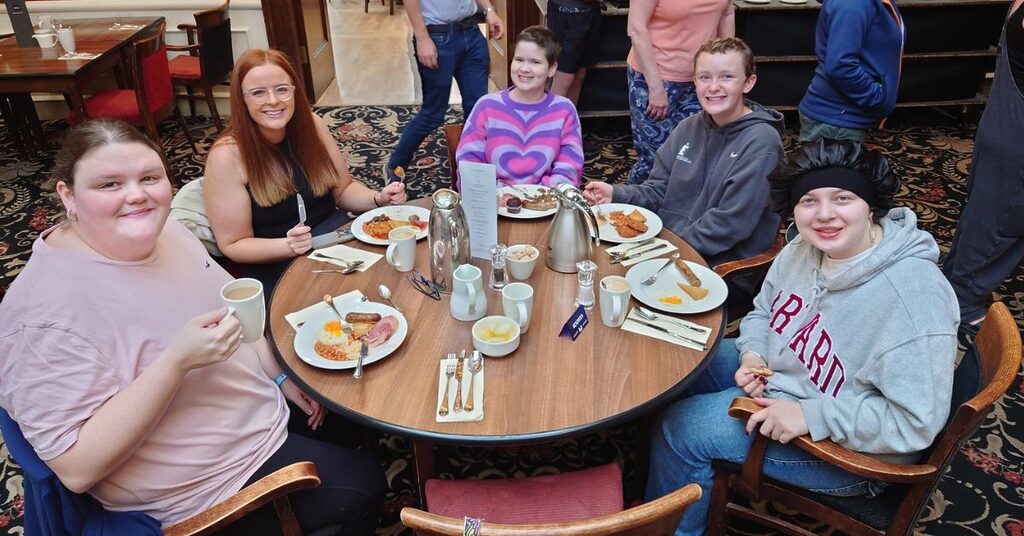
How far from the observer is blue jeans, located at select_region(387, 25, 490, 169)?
3.66 meters

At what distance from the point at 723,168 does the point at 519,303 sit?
1.06 metres

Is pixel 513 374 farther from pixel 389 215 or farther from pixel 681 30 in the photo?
pixel 681 30

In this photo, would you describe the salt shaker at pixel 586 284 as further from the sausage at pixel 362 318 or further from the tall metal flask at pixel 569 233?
the sausage at pixel 362 318

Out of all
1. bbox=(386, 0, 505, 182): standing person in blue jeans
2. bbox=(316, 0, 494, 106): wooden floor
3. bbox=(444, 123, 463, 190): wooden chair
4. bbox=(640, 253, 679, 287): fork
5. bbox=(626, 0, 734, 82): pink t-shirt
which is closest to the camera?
bbox=(640, 253, 679, 287): fork

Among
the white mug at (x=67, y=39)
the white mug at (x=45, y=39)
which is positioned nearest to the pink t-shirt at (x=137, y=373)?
A: the white mug at (x=67, y=39)

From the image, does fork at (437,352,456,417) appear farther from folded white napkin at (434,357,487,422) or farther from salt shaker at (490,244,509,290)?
salt shaker at (490,244,509,290)

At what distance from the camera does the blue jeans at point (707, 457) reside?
1.50m

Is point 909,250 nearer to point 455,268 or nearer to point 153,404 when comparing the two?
point 455,268

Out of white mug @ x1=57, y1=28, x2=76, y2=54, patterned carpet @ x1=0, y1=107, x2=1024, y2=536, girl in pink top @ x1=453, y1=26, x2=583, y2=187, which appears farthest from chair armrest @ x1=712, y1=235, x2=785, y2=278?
white mug @ x1=57, y1=28, x2=76, y2=54

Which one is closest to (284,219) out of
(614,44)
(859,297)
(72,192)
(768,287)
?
(72,192)

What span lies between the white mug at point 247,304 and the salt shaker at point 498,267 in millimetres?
603

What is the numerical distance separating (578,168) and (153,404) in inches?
72.0

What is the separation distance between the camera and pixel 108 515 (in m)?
1.30

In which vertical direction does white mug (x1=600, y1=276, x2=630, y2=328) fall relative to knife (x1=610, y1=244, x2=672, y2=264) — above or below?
above
